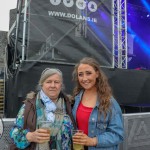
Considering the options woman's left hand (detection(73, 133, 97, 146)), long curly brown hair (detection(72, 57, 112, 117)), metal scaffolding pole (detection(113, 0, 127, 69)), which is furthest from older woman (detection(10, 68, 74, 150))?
metal scaffolding pole (detection(113, 0, 127, 69))

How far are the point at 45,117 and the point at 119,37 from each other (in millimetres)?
5090

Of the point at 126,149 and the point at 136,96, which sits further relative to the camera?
the point at 136,96

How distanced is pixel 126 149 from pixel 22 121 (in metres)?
2.10

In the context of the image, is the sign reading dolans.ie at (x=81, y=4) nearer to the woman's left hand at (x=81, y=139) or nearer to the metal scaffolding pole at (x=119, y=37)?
the metal scaffolding pole at (x=119, y=37)

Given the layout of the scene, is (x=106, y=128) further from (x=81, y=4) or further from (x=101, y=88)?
(x=81, y=4)

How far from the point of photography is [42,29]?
19.7 feet

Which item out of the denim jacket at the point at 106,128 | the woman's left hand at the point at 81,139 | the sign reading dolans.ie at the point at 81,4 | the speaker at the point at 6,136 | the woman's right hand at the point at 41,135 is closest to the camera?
the woman's right hand at the point at 41,135

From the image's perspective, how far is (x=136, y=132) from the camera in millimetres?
3752

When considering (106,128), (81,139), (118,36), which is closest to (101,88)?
(106,128)

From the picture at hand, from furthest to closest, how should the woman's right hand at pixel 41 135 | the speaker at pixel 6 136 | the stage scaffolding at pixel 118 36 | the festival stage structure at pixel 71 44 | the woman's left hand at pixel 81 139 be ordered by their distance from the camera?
the stage scaffolding at pixel 118 36 < the festival stage structure at pixel 71 44 < the speaker at pixel 6 136 < the woman's left hand at pixel 81 139 < the woman's right hand at pixel 41 135

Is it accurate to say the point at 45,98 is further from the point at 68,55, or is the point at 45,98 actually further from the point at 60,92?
the point at 68,55

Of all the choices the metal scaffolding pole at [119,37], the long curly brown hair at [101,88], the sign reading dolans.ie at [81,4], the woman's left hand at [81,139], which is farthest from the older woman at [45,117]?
the metal scaffolding pole at [119,37]

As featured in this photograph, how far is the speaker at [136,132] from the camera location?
3641mm

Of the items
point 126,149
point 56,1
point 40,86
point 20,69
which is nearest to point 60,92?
point 40,86
